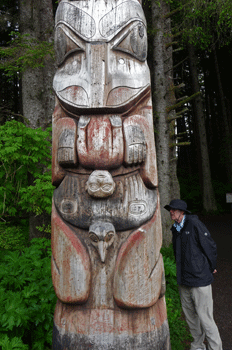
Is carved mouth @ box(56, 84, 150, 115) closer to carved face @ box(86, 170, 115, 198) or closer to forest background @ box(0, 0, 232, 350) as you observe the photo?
carved face @ box(86, 170, 115, 198)

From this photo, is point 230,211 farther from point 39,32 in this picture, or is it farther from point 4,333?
point 4,333

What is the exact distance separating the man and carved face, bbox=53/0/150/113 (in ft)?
5.79

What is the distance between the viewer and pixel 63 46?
3.06 metres

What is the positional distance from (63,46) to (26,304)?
10.5 ft

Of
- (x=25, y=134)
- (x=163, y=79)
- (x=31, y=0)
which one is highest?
(x=31, y=0)

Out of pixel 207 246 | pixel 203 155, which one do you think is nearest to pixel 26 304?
pixel 207 246

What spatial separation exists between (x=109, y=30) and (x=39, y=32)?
18.2 feet

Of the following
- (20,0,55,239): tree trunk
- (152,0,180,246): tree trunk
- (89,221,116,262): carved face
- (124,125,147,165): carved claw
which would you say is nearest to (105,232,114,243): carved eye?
(89,221,116,262): carved face

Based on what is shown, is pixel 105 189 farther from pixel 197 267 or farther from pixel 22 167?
pixel 22 167

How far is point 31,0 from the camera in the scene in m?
7.72

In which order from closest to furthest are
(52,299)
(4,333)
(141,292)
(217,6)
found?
(141,292) < (4,333) < (52,299) < (217,6)

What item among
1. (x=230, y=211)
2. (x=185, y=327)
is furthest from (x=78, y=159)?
(x=230, y=211)

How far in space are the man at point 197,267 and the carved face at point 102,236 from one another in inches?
58.5

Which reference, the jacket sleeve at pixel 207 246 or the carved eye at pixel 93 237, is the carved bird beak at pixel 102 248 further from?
the jacket sleeve at pixel 207 246
